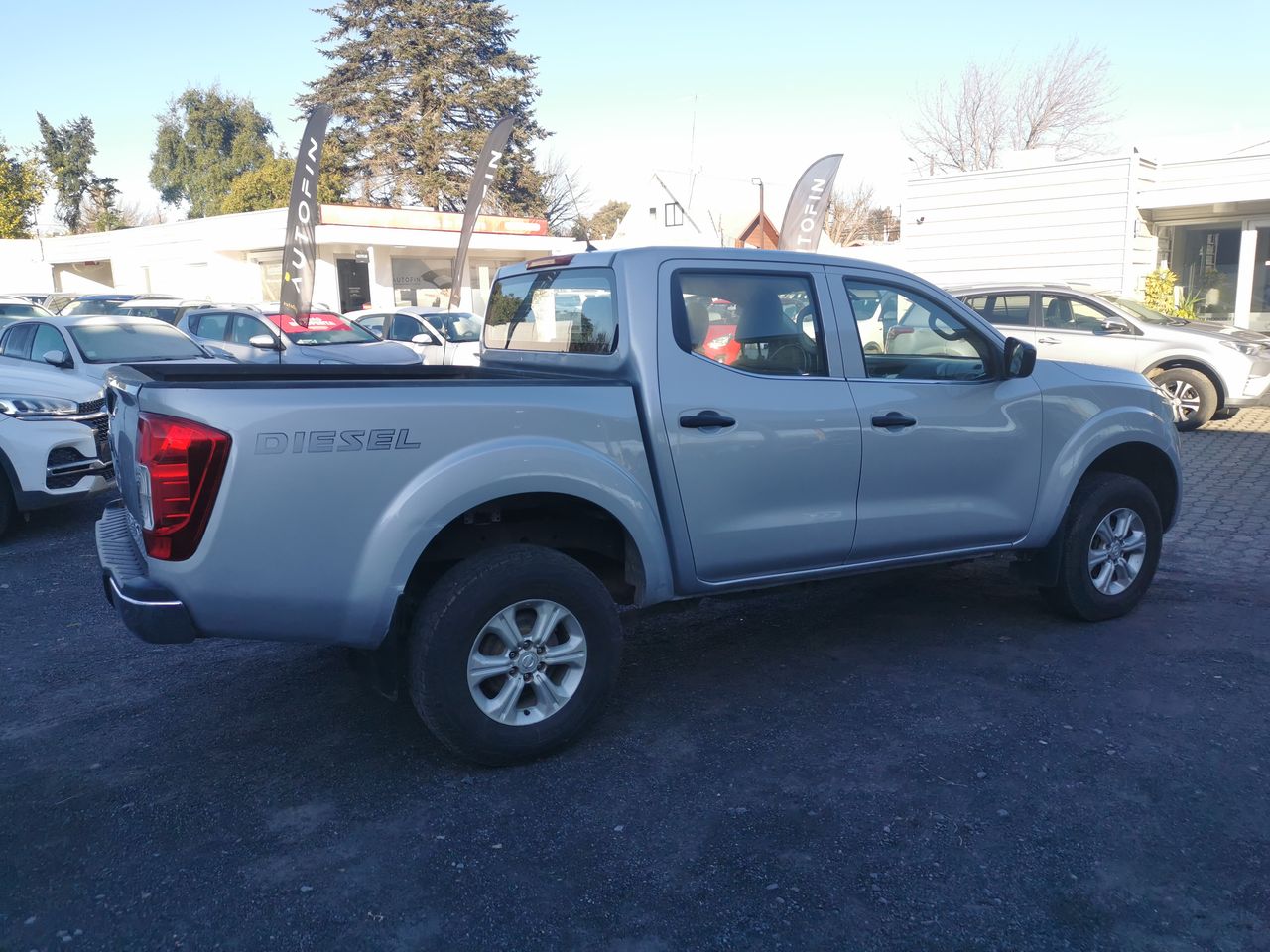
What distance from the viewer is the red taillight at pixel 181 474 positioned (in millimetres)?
3350

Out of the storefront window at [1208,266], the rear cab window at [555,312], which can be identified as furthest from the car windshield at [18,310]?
the storefront window at [1208,266]

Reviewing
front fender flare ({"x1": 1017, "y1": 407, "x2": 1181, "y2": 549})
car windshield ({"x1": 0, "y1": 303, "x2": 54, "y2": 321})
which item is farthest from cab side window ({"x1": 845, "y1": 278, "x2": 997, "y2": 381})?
car windshield ({"x1": 0, "y1": 303, "x2": 54, "y2": 321})

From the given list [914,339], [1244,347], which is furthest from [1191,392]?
[914,339]

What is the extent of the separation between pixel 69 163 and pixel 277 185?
20.2 m

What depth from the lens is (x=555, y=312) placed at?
483 cm

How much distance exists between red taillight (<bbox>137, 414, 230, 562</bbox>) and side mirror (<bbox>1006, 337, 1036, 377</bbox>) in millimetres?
3477

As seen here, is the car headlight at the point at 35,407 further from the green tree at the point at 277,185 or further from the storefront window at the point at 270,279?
the green tree at the point at 277,185

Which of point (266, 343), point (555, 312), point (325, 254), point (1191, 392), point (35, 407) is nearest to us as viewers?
point (555, 312)

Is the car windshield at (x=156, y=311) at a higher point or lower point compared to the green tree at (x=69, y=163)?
lower

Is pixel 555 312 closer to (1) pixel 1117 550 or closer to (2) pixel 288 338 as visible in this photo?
(1) pixel 1117 550

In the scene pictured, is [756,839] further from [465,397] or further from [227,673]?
[227,673]

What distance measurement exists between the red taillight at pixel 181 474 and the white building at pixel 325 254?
27.8m

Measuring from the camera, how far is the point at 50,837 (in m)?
3.46

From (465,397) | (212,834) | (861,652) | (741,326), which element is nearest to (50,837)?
(212,834)
